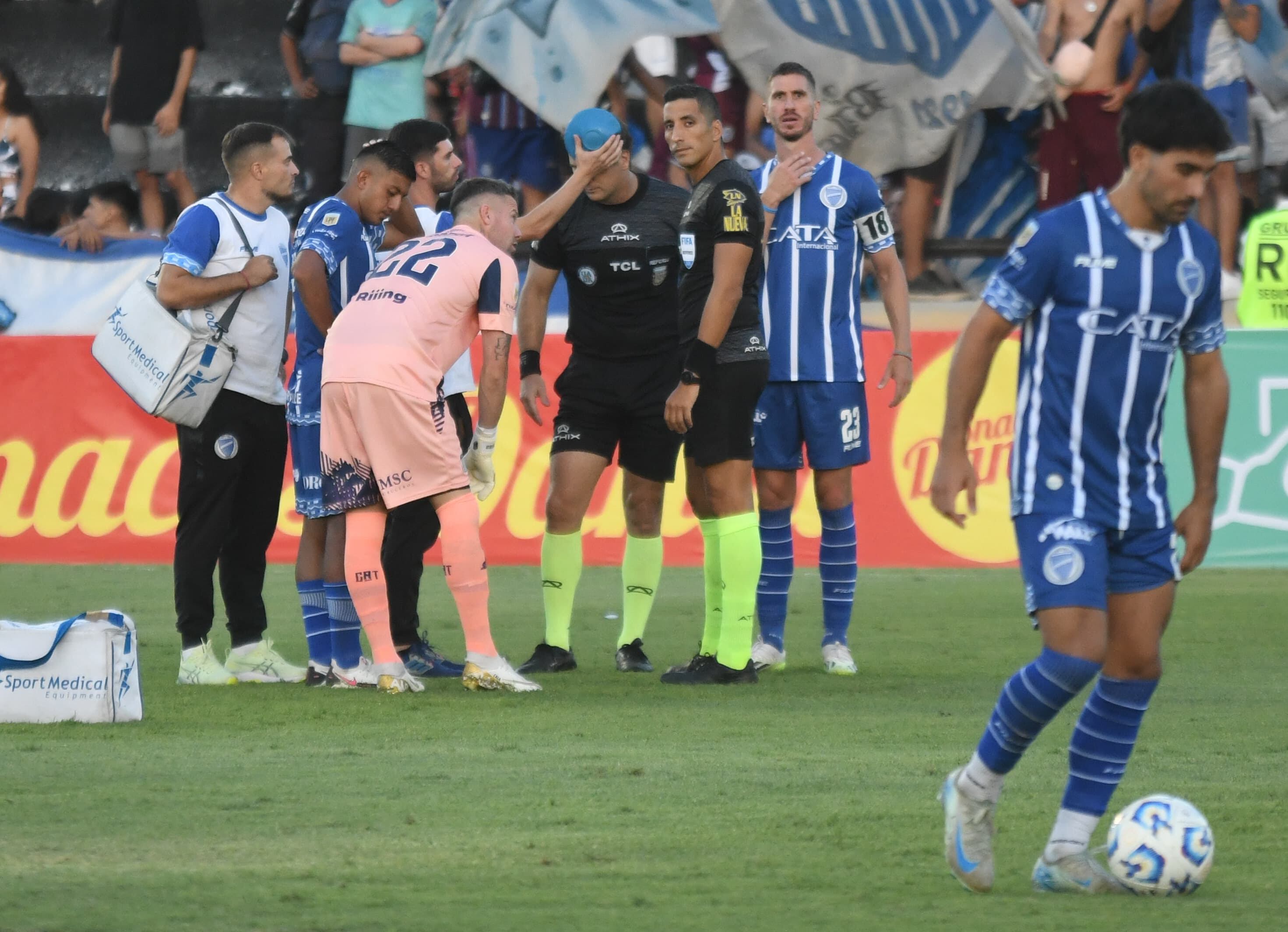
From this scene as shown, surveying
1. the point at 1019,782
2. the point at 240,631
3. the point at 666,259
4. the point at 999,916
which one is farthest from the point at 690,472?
the point at 999,916

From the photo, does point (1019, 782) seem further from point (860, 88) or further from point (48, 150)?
point (48, 150)

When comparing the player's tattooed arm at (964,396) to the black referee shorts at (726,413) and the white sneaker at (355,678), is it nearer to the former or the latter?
the black referee shorts at (726,413)

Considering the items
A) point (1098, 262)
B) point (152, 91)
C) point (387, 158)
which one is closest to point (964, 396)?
point (1098, 262)

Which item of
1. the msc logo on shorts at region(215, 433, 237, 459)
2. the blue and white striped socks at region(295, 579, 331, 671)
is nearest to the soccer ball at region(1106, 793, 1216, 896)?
the blue and white striped socks at region(295, 579, 331, 671)

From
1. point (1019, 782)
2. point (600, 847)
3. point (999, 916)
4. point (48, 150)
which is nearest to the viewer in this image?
point (999, 916)

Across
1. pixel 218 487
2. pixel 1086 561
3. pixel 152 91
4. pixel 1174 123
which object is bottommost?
pixel 218 487

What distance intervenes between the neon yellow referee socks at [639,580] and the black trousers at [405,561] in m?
0.85

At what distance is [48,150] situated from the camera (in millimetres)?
16250

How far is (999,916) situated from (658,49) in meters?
10.9

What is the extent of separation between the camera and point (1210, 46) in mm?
13906

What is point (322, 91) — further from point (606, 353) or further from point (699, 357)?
point (699, 357)

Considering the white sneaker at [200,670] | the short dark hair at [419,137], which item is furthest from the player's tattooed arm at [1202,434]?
the white sneaker at [200,670]

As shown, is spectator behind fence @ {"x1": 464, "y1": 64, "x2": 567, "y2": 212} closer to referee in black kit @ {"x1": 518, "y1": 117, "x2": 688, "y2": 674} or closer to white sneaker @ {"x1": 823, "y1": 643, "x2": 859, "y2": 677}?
referee in black kit @ {"x1": 518, "y1": 117, "x2": 688, "y2": 674}

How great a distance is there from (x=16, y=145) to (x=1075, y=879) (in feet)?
42.8
